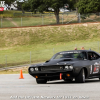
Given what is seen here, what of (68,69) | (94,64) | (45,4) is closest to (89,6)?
(45,4)

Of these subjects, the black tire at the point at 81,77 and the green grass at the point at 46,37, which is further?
the green grass at the point at 46,37

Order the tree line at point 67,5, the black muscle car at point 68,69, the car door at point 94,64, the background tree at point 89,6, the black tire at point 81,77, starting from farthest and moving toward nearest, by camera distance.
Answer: the tree line at point 67,5 < the background tree at point 89,6 < the car door at point 94,64 < the black tire at point 81,77 < the black muscle car at point 68,69

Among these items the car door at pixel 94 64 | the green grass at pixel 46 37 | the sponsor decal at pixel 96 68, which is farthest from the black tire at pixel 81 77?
the green grass at pixel 46 37

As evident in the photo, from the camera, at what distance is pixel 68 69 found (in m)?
13.6

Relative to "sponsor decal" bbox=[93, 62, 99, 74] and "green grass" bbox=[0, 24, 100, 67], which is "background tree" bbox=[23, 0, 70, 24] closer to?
"green grass" bbox=[0, 24, 100, 67]

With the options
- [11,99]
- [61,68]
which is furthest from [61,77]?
[11,99]

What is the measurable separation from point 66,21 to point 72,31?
24.1ft

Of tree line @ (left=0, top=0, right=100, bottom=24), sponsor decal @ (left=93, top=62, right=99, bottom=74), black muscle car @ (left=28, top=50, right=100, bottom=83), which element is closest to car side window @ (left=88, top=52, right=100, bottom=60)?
black muscle car @ (left=28, top=50, right=100, bottom=83)

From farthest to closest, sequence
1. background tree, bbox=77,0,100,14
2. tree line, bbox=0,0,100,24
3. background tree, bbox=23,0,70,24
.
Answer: background tree, bbox=23,0,70,24, tree line, bbox=0,0,100,24, background tree, bbox=77,0,100,14

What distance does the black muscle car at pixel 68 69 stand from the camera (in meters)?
13.7

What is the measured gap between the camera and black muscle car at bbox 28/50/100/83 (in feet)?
45.0

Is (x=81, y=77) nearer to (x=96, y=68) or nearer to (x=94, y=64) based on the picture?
(x=94, y=64)

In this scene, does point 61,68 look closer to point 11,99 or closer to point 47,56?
point 11,99

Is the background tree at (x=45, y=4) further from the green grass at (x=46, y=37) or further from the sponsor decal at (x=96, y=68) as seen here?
the sponsor decal at (x=96, y=68)
